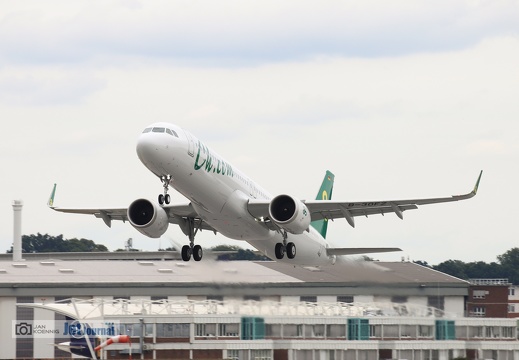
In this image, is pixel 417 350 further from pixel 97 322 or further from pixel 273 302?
pixel 97 322

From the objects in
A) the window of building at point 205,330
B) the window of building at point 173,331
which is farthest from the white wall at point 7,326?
the window of building at point 205,330

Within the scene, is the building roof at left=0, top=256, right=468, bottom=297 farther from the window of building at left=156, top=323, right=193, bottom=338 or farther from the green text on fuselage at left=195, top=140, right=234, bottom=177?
the green text on fuselage at left=195, top=140, right=234, bottom=177

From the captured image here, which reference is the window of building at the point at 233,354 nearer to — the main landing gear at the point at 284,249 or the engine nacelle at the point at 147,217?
the main landing gear at the point at 284,249

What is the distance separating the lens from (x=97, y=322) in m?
52.6

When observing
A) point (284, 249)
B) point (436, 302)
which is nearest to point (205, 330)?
point (284, 249)

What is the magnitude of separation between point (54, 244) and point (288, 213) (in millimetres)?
104718

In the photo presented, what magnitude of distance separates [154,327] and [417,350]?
1193cm

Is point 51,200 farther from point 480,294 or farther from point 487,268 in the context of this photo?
point 487,268

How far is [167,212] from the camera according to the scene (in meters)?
44.1

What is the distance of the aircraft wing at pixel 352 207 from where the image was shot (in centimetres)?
4278

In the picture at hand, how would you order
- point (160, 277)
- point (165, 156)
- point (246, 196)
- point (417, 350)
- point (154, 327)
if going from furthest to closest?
1. point (160, 277)
2. point (154, 327)
3. point (417, 350)
4. point (246, 196)
5. point (165, 156)

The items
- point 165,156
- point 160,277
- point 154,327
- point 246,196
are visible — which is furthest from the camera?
point 160,277

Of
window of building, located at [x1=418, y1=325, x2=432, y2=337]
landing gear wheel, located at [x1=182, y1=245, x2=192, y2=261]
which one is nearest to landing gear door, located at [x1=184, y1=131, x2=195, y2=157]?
landing gear wheel, located at [x1=182, y1=245, x2=192, y2=261]

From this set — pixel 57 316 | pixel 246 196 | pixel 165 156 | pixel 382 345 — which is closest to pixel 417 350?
A: pixel 382 345
